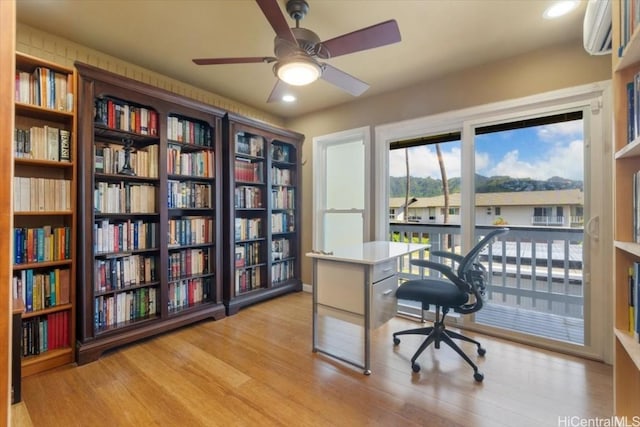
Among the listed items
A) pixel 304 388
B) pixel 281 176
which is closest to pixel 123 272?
pixel 304 388

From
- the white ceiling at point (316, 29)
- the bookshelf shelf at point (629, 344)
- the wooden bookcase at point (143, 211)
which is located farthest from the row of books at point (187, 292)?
the bookshelf shelf at point (629, 344)

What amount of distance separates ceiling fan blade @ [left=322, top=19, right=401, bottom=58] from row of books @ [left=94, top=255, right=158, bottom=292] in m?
2.33

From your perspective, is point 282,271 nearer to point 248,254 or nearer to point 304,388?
point 248,254

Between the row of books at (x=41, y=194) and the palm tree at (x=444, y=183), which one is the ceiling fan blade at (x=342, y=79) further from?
the row of books at (x=41, y=194)

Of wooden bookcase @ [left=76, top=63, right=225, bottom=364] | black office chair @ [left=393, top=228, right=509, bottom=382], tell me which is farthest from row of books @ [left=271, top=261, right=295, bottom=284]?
black office chair @ [left=393, top=228, right=509, bottom=382]

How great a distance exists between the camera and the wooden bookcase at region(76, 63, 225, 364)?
217 centimetres

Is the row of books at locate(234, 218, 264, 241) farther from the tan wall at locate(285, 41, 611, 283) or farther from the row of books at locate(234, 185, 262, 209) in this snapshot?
the tan wall at locate(285, 41, 611, 283)

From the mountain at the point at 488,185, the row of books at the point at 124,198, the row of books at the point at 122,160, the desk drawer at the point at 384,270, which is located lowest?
the desk drawer at the point at 384,270

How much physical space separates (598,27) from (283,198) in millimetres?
3193

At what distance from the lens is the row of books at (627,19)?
106 centimetres

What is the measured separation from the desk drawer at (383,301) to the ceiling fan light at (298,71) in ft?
4.92

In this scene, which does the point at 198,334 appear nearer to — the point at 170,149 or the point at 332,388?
the point at 332,388

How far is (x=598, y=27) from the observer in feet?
4.66

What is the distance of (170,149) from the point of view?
109 inches
